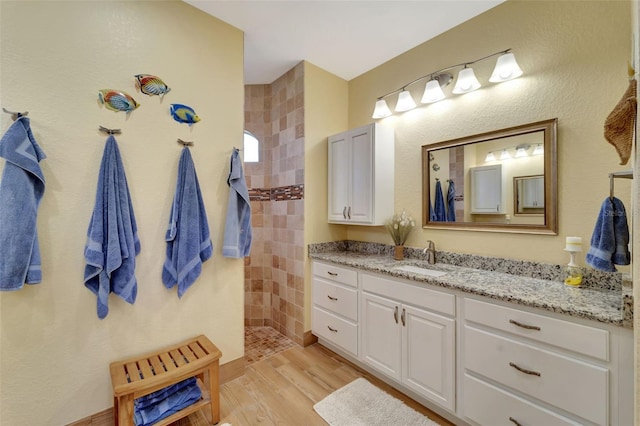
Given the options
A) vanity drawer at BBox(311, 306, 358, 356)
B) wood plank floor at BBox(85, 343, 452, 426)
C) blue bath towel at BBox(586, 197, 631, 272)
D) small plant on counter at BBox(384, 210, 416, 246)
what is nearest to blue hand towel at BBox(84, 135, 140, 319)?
wood plank floor at BBox(85, 343, 452, 426)

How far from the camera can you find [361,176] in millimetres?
2566

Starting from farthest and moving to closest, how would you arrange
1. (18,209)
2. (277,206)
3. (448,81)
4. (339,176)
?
1. (277,206)
2. (339,176)
3. (448,81)
4. (18,209)

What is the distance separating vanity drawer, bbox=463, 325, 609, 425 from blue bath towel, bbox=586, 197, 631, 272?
0.51 metres

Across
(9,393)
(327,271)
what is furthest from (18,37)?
(327,271)

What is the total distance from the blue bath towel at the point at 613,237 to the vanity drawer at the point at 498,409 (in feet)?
2.58

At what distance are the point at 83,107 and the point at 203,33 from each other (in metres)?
1.01

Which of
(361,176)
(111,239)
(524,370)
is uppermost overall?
(361,176)

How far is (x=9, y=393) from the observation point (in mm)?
1363

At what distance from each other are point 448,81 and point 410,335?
6.71 feet

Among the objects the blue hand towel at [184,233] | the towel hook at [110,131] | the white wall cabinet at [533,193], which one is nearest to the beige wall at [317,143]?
the blue hand towel at [184,233]

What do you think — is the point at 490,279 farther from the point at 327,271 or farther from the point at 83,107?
→ the point at 83,107

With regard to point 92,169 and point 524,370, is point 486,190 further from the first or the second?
point 92,169

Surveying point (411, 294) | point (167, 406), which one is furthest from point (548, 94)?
point (167, 406)

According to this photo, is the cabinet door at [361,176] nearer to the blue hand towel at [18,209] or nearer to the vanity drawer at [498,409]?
the vanity drawer at [498,409]
